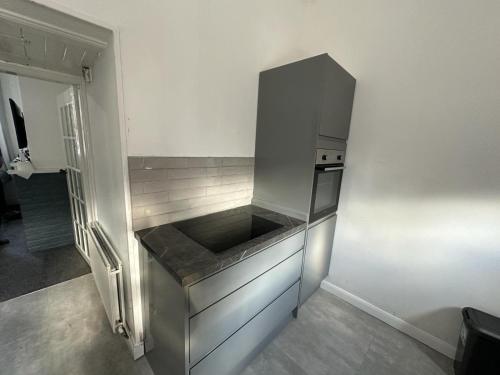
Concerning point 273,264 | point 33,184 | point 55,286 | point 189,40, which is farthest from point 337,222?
point 33,184

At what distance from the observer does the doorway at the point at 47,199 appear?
2109 mm

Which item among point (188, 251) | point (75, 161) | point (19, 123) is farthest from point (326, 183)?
point (19, 123)

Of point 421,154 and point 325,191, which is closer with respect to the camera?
point 421,154

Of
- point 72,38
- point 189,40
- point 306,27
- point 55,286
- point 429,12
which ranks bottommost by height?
point 55,286

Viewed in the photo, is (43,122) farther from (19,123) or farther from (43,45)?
(43,45)

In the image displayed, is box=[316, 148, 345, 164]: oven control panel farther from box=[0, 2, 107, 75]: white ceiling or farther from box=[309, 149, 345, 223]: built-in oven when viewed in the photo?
box=[0, 2, 107, 75]: white ceiling

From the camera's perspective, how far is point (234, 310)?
1106mm

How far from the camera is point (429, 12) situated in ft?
4.53

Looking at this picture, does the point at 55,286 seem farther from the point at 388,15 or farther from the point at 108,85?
the point at 388,15

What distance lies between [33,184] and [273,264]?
2925 mm

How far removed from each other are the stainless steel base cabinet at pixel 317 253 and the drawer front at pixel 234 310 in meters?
0.26

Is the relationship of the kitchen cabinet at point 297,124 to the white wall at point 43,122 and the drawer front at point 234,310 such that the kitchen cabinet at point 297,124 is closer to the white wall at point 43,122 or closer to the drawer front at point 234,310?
the drawer front at point 234,310

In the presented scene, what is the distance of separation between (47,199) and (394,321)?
3876mm

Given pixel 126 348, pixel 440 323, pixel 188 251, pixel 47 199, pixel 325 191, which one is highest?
pixel 325 191
